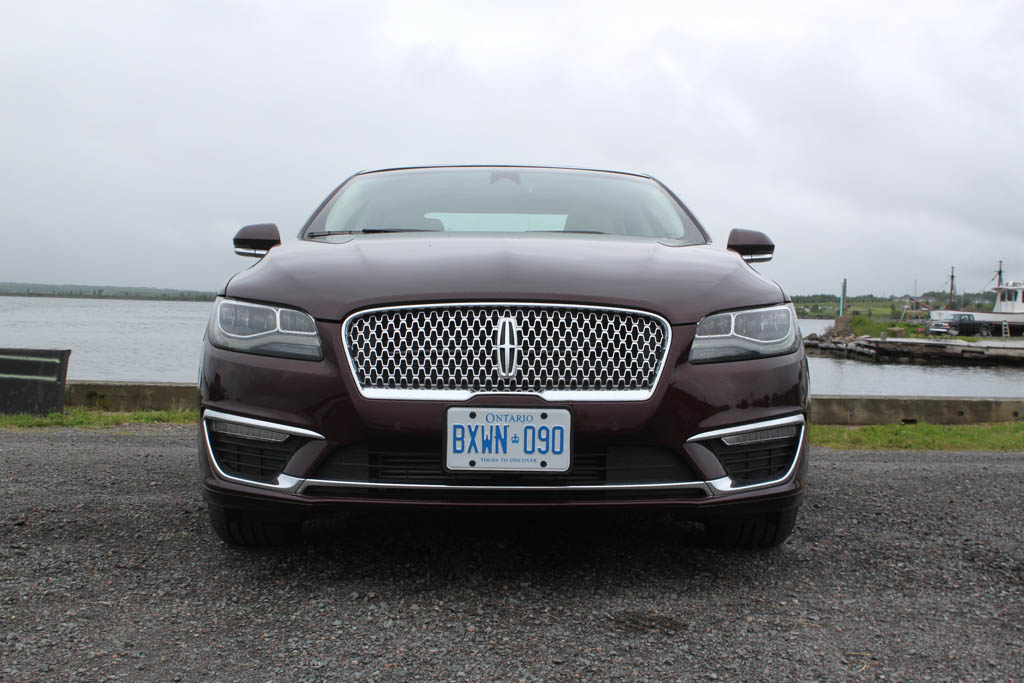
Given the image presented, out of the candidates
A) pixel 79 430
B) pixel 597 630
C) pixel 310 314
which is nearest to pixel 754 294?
pixel 597 630

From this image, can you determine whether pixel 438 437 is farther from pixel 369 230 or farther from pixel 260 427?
pixel 369 230

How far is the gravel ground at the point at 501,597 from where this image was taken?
6.68 feet

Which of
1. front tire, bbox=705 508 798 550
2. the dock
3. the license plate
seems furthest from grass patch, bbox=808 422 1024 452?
the dock

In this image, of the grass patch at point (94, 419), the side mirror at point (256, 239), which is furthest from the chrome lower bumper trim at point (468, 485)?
the grass patch at point (94, 419)

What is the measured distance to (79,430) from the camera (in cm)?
661

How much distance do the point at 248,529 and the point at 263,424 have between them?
546 mm

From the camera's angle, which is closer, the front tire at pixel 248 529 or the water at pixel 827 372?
the front tire at pixel 248 529

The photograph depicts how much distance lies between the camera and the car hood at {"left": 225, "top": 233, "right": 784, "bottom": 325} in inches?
96.0

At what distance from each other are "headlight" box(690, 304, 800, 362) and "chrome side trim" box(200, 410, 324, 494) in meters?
1.13

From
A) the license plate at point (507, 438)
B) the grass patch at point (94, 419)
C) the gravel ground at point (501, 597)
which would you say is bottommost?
the grass patch at point (94, 419)

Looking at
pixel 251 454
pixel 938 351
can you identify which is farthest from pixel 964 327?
pixel 251 454

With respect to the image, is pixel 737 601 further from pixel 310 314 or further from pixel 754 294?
pixel 310 314

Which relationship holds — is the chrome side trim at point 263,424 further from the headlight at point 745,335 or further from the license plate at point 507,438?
the headlight at point 745,335

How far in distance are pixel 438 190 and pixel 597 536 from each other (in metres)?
1.71
